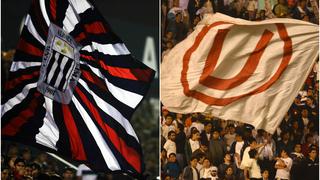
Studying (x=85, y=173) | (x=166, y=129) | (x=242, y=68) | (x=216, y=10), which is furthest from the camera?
(x=85, y=173)

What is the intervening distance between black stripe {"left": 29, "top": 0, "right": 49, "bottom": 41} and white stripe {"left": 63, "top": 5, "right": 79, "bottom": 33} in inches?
8.3

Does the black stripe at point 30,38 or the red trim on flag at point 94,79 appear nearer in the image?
the red trim on flag at point 94,79

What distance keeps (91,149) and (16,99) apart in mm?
964

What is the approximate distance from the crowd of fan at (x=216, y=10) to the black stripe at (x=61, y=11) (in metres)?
1.05

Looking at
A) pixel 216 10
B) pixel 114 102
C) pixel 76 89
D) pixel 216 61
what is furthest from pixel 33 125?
pixel 216 10

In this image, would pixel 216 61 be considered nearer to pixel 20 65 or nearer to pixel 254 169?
pixel 254 169

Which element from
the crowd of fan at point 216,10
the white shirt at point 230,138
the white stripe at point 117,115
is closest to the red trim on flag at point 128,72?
the white stripe at point 117,115

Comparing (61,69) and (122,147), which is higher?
(61,69)

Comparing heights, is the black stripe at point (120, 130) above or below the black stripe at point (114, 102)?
below

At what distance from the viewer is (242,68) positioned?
7922 millimetres

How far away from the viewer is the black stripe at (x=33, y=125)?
334 inches

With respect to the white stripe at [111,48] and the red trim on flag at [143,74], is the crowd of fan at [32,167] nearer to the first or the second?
the red trim on flag at [143,74]

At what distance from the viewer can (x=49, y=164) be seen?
942 centimetres

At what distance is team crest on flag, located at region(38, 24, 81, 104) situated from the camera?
854cm
